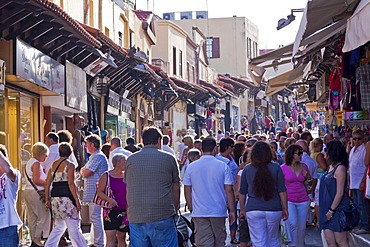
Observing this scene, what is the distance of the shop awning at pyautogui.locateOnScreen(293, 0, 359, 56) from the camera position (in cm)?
972

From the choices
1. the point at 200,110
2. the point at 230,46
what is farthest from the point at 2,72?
the point at 230,46

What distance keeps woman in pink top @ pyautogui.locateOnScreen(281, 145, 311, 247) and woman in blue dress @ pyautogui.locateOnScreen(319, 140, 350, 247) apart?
0.95 meters

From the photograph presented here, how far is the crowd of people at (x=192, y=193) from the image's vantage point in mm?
8664

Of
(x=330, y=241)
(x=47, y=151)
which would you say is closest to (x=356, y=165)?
(x=330, y=241)

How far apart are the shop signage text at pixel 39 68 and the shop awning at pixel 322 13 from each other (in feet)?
16.3

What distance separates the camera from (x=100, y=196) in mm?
10922

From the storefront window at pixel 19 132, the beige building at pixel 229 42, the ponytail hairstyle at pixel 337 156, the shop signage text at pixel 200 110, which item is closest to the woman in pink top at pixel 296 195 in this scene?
the ponytail hairstyle at pixel 337 156

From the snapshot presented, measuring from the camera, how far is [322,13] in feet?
34.0

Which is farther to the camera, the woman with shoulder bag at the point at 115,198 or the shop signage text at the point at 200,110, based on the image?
the shop signage text at the point at 200,110

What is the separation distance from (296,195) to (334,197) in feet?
3.99

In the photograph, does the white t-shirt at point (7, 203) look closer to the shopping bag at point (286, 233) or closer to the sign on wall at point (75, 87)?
the shopping bag at point (286, 233)

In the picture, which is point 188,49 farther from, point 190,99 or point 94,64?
point 94,64

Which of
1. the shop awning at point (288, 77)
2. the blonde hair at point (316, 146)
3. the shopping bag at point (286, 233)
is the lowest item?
the shopping bag at point (286, 233)

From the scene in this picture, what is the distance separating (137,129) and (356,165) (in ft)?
63.8
